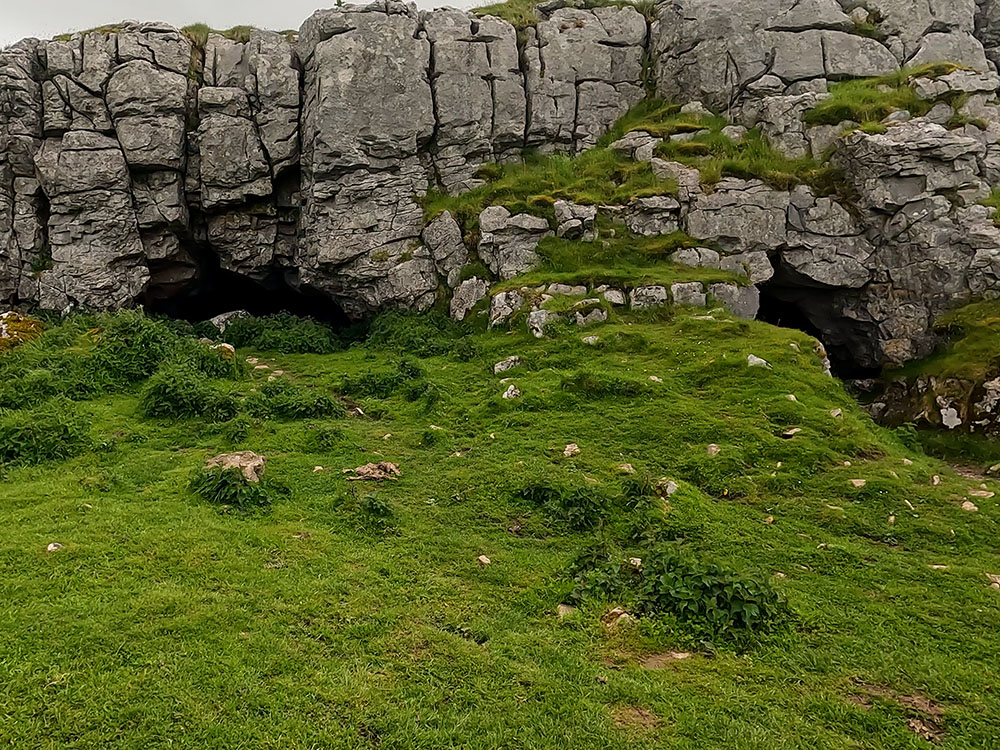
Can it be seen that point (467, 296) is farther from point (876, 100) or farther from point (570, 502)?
point (876, 100)

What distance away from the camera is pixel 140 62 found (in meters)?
26.5

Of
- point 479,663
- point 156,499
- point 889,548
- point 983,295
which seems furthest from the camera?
point 983,295

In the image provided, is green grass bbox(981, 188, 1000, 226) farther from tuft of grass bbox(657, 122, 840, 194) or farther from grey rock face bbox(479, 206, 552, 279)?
grey rock face bbox(479, 206, 552, 279)

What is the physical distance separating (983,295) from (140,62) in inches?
1248

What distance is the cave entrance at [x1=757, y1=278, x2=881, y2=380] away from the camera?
23.7 m

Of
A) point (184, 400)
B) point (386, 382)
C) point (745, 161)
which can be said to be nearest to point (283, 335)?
point (386, 382)

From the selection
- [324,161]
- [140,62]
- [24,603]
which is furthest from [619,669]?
[140,62]

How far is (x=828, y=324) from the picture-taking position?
960 inches

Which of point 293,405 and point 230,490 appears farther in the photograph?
point 293,405

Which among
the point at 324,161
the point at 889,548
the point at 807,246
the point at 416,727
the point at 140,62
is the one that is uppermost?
the point at 140,62

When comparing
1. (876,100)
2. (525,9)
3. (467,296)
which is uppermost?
(525,9)

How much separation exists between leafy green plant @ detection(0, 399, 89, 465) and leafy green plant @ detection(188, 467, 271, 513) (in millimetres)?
3955

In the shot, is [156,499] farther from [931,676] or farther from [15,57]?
[15,57]

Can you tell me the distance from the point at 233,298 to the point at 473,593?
27.9 meters
